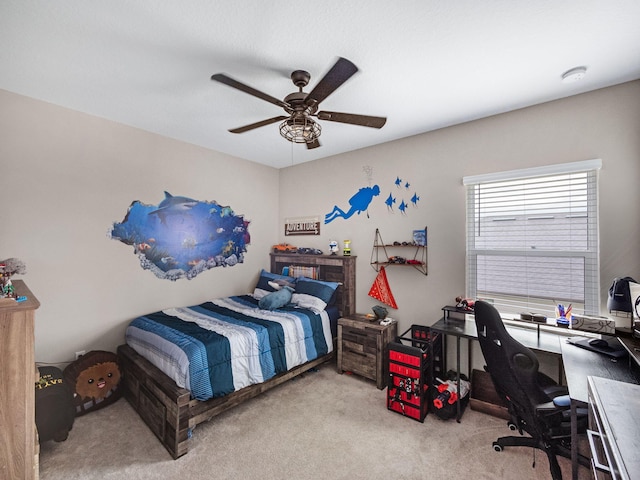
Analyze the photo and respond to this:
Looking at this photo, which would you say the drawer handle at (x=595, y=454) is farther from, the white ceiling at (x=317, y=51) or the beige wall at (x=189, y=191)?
the white ceiling at (x=317, y=51)

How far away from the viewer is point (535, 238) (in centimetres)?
256

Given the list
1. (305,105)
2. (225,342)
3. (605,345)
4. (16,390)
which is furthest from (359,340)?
(16,390)

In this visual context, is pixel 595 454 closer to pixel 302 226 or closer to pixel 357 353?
pixel 357 353

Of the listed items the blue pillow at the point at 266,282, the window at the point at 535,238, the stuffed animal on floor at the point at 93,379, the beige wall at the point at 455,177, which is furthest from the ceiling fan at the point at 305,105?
the stuffed animal on floor at the point at 93,379

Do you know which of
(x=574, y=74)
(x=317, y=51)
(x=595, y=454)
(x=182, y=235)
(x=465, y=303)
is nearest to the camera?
(x=595, y=454)

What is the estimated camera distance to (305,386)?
3010 mm

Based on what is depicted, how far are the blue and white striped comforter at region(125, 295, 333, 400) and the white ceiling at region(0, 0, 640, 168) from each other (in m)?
2.03

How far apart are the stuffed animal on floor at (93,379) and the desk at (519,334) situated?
299 cm

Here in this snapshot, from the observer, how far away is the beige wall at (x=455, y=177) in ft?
7.16

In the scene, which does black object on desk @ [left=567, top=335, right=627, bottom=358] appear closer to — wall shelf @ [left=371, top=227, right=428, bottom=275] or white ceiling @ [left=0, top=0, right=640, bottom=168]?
wall shelf @ [left=371, top=227, right=428, bottom=275]

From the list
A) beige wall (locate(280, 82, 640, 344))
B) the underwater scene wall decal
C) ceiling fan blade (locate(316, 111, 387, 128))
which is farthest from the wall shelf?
the underwater scene wall decal

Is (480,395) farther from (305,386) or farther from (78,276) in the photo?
(78,276)

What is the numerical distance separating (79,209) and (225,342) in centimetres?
194

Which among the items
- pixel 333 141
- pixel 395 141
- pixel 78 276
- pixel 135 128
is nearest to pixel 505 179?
pixel 395 141
